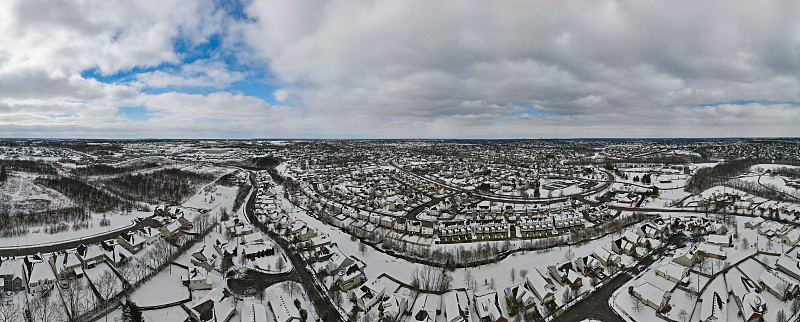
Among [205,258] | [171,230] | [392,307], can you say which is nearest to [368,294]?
Result: [392,307]

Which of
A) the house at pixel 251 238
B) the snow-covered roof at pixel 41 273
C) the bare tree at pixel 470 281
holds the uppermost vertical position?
the snow-covered roof at pixel 41 273

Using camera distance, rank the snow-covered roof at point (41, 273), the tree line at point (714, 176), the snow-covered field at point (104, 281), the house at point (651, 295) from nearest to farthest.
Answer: the house at point (651, 295) < the snow-covered field at point (104, 281) < the snow-covered roof at point (41, 273) < the tree line at point (714, 176)

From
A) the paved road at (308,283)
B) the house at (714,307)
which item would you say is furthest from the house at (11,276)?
the house at (714,307)

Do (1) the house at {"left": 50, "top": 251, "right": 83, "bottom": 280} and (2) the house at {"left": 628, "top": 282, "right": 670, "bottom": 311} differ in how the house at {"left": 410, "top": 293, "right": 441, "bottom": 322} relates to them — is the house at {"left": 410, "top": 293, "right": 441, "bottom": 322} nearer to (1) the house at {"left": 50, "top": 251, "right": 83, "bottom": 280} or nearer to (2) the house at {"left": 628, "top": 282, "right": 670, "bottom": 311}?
(2) the house at {"left": 628, "top": 282, "right": 670, "bottom": 311}

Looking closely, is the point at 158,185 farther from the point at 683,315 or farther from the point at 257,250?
the point at 683,315

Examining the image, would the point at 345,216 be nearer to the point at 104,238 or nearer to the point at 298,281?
Answer: the point at 298,281

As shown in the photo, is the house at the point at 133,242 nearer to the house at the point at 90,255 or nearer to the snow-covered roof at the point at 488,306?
the house at the point at 90,255
